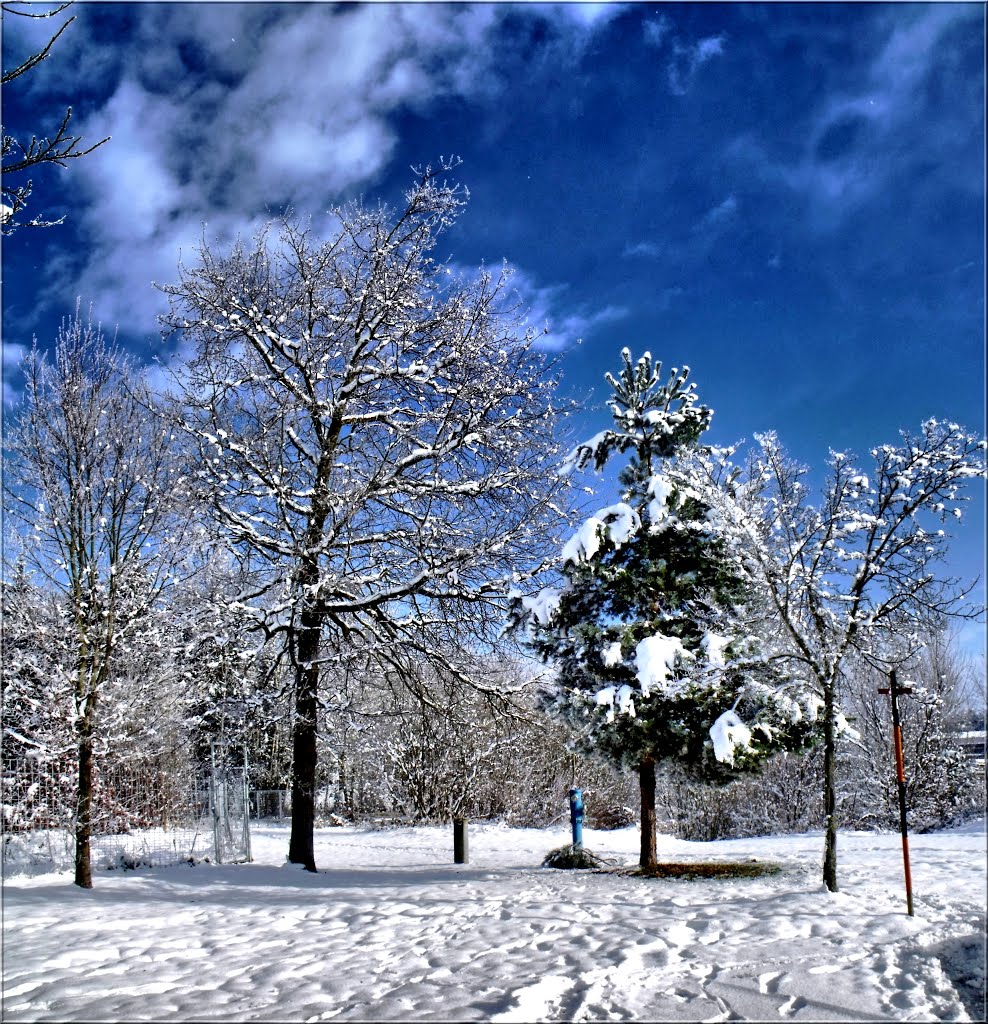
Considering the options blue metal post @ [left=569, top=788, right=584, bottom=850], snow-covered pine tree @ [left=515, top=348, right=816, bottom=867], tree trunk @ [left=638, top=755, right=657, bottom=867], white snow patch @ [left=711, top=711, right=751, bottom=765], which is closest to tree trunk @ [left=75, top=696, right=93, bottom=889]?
snow-covered pine tree @ [left=515, top=348, right=816, bottom=867]

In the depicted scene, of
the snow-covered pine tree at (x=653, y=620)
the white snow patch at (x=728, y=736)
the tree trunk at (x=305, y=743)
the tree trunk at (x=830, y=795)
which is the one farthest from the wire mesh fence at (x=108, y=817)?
the tree trunk at (x=830, y=795)

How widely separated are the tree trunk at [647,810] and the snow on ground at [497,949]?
94cm

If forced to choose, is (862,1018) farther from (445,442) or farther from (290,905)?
(445,442)

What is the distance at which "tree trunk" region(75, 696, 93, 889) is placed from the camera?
358 inches

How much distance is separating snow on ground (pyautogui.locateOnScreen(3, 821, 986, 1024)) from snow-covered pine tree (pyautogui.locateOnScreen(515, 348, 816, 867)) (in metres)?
1.74

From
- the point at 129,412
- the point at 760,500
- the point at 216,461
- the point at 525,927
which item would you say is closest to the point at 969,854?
the point at 760,500

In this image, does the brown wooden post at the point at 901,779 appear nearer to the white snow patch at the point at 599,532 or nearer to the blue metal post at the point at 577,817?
the white snow patch at the point at 599,532

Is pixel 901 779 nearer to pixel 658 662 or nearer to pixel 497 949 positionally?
pixel 658 662

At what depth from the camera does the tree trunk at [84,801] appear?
9086mm

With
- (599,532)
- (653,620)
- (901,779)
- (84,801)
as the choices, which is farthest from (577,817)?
(84,801)

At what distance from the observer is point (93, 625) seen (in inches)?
368

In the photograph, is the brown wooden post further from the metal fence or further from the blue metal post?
the metal fence

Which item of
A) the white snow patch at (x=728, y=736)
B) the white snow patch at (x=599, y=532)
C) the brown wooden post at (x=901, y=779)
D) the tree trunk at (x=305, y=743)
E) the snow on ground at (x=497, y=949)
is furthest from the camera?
the tree trunk at (x=305, y=743)

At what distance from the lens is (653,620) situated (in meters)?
11.2
